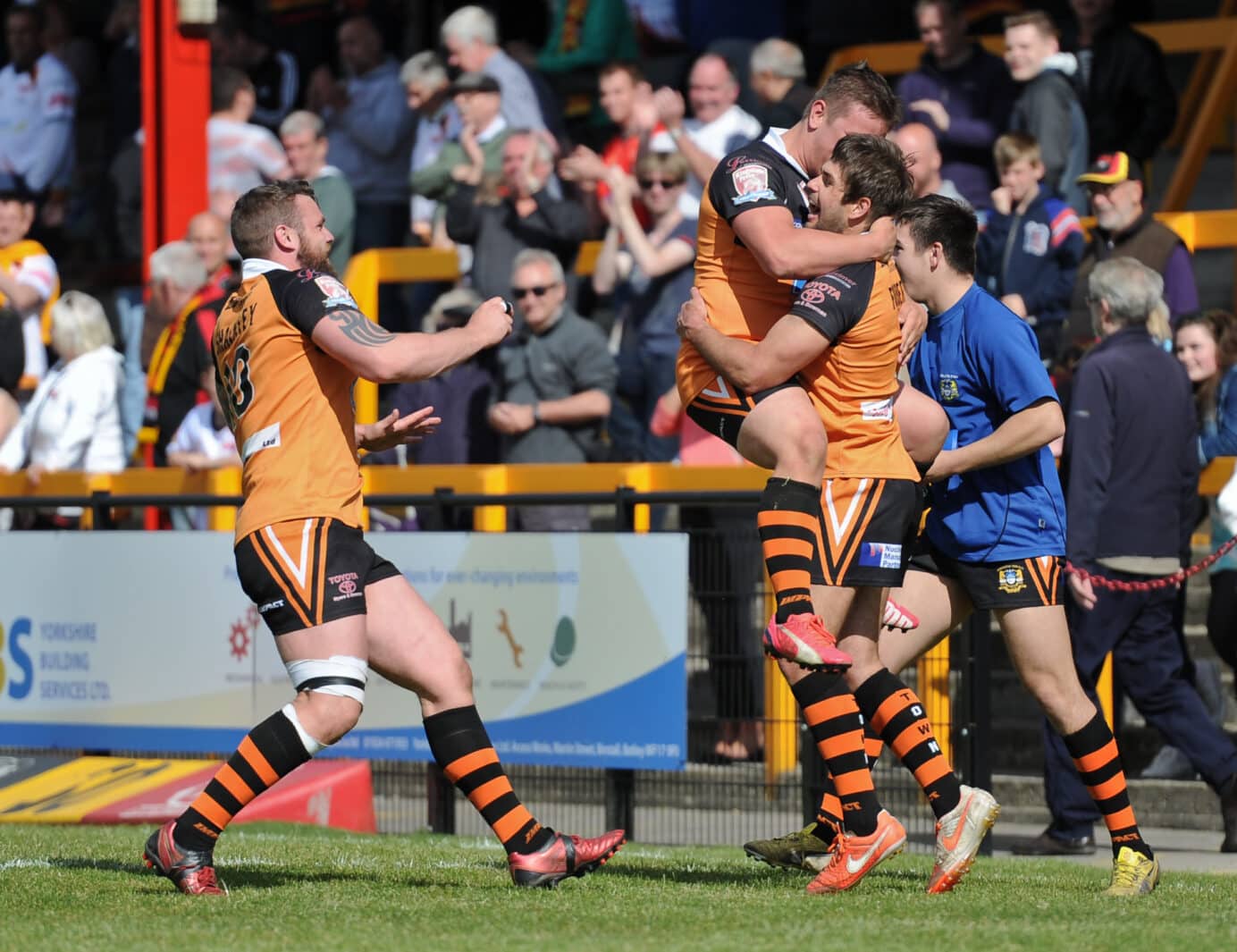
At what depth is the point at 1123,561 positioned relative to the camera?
9164mm

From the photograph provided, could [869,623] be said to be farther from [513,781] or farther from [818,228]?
[513,781]

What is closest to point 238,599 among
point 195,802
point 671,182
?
point 671,182

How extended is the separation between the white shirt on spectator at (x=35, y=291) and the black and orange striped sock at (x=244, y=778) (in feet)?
29.0

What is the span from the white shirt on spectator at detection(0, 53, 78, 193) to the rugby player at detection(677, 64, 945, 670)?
36.2 ft

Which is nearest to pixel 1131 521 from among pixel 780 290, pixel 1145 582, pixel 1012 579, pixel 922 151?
pixel 1145 582

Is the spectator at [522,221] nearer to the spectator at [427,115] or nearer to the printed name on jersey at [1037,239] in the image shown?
the spectator at [427,115]

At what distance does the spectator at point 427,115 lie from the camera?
1373cm

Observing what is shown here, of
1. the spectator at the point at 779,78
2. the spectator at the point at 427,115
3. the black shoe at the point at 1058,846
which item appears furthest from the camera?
the spectator at the point at 427,115

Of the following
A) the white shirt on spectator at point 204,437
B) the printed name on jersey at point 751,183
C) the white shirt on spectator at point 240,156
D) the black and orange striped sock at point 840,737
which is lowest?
the black and orange striped sock at point 840,737

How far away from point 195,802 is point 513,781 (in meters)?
3.78

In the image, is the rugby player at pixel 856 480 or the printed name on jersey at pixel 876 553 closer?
the rugby player at pixel 856 480

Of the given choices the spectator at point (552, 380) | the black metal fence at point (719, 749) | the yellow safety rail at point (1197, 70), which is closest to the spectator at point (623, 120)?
the spectator at point (552, 380)

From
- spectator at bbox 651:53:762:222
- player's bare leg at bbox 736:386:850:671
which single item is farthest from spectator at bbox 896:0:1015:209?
player's bare leg at bbox 736:386:850:671

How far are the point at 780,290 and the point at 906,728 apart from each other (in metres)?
1.44
